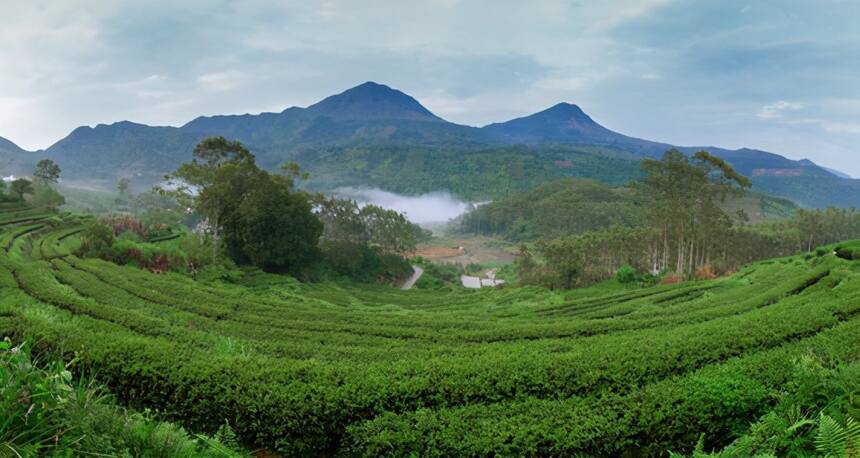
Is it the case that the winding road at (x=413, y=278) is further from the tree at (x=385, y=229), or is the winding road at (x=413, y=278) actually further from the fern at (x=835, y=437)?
the fern at (x=835, y=437)

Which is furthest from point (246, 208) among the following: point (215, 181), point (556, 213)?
point (556, 213)

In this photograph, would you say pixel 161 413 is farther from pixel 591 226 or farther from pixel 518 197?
pixel 518 197

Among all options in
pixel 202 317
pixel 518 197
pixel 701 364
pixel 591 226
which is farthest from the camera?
pixel 518 197

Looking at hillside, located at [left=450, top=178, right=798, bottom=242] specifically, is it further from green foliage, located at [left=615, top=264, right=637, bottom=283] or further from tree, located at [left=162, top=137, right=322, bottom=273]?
tree, located at [left=162, top=137, right=322, bottom=273]

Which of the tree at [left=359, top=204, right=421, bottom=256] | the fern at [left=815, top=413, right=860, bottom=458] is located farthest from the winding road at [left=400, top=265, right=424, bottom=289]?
the fern at [left=815, top=413, right=860, bottom=458]

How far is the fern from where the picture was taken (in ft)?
11.4

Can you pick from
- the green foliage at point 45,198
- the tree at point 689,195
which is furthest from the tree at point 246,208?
the tree at point 689,195

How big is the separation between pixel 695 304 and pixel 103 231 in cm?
2716

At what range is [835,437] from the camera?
11.7ft

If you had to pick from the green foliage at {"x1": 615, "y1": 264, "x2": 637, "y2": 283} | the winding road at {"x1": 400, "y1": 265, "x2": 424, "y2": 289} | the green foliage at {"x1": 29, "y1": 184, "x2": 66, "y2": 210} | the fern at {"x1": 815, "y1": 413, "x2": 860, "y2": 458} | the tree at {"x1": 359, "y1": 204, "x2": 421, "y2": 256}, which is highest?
the green foliage at {"x1": 29, "y1": 184, "x2": 66, "y2": 210}

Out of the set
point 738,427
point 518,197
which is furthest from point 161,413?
point 518,197

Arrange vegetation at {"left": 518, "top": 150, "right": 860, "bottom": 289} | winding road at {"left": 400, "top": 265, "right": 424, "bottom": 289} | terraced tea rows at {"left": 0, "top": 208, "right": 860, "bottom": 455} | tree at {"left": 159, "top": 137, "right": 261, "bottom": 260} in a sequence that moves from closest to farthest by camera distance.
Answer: terraced tea rows at {"left": 0, "top": 208, "right": 860, "bottom": 455}, tree at {"left": 159, "top": 137, "right": 261, "bottom": 260}, vegetation at {"left": 518, "top": 150, "right": 860, "bottom": 289}, winding road at {"left": 400, "top": 265, "right": 424, "bottom": 289}

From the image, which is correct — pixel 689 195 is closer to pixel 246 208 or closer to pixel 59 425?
pixel 246 208

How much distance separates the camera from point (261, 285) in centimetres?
2911
